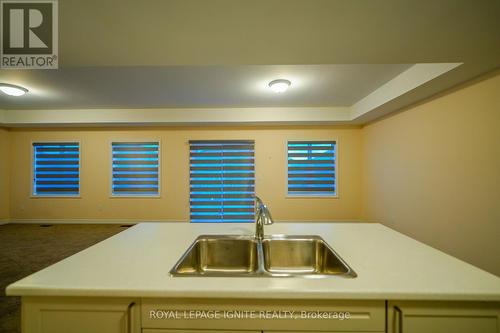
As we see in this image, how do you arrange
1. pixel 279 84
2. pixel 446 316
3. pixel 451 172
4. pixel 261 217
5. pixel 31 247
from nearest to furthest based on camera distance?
pixel 446 316 < pixel 261 217 < pixel 451 172 < pixel 279 84 < pixel 31 247

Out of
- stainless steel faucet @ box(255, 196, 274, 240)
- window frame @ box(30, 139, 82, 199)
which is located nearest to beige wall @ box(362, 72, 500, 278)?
stainless steel faucet @ box(255, 196, 274, 240)

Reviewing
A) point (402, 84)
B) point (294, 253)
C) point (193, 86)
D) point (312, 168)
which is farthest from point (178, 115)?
point (402, 84)

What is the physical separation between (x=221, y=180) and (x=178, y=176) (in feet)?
3.26

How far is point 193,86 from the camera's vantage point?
2777 mm

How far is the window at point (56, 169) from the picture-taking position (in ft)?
14.2

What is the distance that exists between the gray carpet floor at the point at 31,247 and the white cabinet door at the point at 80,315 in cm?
150

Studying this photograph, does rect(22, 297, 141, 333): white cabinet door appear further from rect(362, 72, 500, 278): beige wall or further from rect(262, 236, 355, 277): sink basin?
rect(362, 72, 500, 278): beige wall

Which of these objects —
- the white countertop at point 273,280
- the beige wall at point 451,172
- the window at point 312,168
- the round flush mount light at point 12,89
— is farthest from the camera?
the window at point 312,168

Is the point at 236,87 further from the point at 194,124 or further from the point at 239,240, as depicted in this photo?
the point at 239,240

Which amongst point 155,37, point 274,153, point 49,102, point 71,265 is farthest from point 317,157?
point 49,102

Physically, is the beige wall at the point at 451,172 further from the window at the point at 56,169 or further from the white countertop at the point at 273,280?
the window at the point at 56,169

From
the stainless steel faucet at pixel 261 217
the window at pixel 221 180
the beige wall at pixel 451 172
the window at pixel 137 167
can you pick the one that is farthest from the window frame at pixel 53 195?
the beige wall at pixel 451 172

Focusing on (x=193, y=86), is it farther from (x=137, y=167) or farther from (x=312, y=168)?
(x=312, y=168)

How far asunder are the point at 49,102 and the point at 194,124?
256 cm
